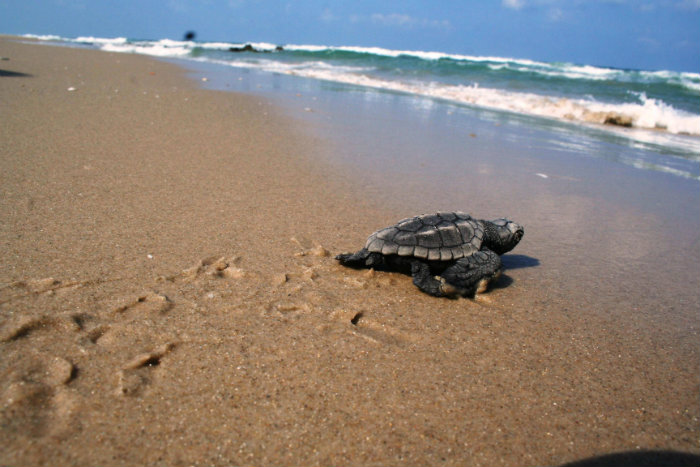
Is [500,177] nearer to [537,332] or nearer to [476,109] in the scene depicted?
[537,332]

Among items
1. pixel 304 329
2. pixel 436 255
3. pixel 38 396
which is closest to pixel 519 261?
pixel 436 255

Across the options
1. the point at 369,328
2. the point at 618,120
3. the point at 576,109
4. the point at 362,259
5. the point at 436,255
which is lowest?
the point at 369,328

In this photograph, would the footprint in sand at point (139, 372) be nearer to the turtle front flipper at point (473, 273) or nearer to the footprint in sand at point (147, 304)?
the footprint in sand at point (147, 304)

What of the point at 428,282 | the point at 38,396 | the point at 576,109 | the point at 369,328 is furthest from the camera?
the point at 576,109

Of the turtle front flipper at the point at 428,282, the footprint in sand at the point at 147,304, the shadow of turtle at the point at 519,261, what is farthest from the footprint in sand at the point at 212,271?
the shadow of turtle at the point at 519,261

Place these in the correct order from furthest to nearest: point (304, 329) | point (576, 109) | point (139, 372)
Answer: point (576, 109) < point (304, 329) < point (139, 372)

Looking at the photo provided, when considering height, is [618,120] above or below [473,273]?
above

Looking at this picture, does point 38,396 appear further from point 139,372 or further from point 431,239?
point 431,239
